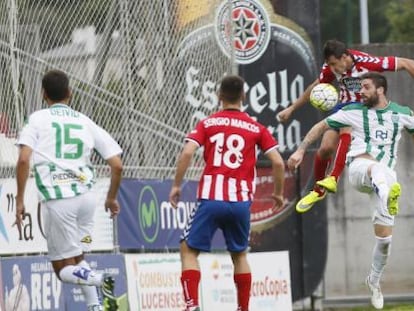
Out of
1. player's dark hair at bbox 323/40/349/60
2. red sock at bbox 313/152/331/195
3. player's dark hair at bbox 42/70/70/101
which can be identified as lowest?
red sock at bbox 313/152/331/195

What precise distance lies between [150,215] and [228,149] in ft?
12.7

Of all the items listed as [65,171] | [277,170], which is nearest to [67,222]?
[65,171]

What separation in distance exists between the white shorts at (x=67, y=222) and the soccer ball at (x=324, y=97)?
3.47m

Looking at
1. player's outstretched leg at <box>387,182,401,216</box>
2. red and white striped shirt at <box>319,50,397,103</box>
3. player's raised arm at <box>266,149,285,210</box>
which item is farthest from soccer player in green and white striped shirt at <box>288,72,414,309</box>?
player's raised arm at <box>266,149,285,210</box>

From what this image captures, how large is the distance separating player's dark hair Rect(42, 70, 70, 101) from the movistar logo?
436 cm

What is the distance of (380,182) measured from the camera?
16.0 m

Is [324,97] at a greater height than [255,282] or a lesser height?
greater

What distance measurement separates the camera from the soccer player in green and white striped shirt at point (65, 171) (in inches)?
556

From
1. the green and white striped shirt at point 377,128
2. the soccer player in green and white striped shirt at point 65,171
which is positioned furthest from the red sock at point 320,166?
the soccer player in green and white striped shirt at point 65,171

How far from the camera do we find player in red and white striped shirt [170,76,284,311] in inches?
587

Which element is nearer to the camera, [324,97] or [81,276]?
[81,276]

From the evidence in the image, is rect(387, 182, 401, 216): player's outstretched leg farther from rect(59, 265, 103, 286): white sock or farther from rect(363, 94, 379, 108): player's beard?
rect(59, 265, 103, 286): white sock

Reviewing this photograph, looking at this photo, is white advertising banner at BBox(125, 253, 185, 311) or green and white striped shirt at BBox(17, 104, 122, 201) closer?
green and white striped shirt at BBox(17, 104, 122, 201)

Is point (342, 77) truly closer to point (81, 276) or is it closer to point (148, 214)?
point (148, 214)
